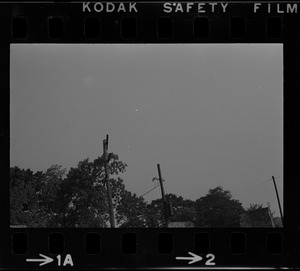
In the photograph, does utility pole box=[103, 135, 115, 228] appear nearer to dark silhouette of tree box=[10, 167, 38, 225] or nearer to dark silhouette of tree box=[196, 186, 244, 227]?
dark silhouette of tree box=[10, 167, 38, 225]

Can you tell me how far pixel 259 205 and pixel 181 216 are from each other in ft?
3.38

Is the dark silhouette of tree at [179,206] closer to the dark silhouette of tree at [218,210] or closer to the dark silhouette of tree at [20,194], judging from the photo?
the dark silhouette of tree at [218,210]

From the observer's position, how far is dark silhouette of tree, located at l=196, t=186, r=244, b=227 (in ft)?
56.1

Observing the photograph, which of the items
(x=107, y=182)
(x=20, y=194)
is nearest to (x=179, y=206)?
(x=107, y=182)

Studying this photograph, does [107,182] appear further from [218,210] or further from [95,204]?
[218,210]

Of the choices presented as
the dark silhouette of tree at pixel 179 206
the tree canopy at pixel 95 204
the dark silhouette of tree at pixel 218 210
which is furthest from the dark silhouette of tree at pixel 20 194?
the dark silhouette of tree at pixel 218 210

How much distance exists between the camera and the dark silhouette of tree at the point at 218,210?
1711 cm

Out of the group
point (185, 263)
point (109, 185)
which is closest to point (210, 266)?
point (185, 263)

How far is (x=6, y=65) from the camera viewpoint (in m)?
17.0

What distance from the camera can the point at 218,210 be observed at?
56.2 ft

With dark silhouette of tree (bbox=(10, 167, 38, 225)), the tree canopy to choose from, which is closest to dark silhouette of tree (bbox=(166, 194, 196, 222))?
the tree canopy

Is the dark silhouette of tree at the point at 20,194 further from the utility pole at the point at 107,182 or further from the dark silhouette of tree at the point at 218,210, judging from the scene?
the dark silhouette of tree at the point at 218,210

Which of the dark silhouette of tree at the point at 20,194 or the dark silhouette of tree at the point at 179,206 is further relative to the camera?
the dark silhouette of tree at the point at 179,206

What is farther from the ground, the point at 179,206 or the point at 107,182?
the point at 107,182
